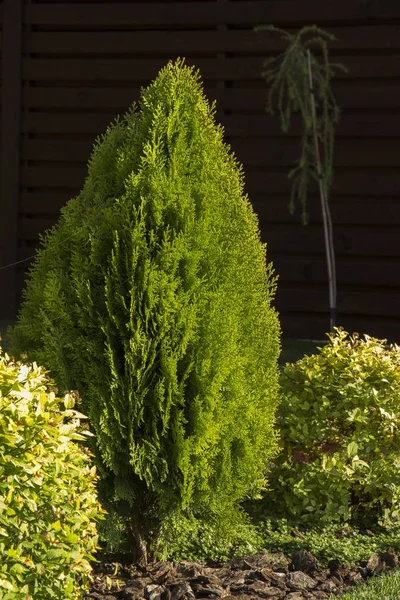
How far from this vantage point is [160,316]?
11.8 feet

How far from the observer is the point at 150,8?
1018cm

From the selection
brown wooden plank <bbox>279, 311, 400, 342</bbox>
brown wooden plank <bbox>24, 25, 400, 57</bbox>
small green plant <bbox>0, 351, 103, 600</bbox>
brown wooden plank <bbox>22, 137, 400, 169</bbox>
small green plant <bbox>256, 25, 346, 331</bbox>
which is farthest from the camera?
brown wooden plank <bbox>24, 25, 400, 57</bbox>

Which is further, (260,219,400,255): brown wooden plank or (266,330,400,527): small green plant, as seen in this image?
(260,219,400,255): brown wooden plank

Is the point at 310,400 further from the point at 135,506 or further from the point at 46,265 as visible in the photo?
the point at 46,265

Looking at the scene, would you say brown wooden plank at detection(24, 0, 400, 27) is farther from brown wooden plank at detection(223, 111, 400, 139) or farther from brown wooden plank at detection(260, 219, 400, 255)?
brown wooden plank at detection(260, 219, 400, 255)

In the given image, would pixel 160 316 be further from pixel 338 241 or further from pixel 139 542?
pixel 338 241

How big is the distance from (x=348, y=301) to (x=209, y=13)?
3370mm

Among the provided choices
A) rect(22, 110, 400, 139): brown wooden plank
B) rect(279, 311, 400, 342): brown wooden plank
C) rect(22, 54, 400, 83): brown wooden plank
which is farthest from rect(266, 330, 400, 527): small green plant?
rect(22, 54, 400, 83): brown wooden plank

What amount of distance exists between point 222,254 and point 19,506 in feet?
4.91

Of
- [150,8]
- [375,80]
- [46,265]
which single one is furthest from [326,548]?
[150,8]

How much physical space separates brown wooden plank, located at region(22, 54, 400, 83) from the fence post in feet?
0.57

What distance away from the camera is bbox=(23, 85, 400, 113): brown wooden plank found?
963 cm

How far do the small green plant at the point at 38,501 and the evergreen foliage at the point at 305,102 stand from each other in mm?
6168

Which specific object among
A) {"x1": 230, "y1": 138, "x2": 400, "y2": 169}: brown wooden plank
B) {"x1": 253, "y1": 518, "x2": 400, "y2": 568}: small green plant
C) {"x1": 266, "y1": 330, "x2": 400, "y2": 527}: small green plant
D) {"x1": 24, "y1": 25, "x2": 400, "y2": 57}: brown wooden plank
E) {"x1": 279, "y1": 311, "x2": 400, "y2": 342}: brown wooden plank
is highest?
{"x1": 24, "y1": 25, "x2": 400, "y2": 57}: brown wooden plank
